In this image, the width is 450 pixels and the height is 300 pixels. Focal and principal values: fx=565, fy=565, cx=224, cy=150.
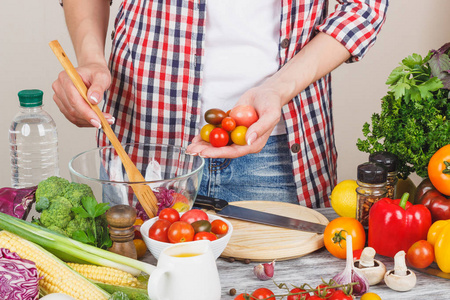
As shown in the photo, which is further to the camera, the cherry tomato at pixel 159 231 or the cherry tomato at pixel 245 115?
the cherry tomato at pixel 245 115

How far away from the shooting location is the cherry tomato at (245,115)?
1.46m

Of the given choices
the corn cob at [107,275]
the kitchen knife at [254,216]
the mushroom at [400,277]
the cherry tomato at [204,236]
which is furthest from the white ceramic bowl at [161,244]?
the mushroom at [400,277]

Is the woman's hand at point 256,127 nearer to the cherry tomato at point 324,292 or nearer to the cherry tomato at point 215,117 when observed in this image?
the cherry tomato at point 215,117

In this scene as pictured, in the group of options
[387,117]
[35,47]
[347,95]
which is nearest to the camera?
[387,117]

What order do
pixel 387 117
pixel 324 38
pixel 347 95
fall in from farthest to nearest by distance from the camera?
pixel 347 95 < pixel 324 38 < pixel 387 117

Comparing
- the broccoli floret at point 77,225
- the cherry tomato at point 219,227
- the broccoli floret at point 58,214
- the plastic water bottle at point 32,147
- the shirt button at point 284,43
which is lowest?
the plastic water bottle at point 32,147

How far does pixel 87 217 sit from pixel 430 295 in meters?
0.70

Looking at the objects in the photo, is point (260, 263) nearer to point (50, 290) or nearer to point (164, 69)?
point (50, 290)

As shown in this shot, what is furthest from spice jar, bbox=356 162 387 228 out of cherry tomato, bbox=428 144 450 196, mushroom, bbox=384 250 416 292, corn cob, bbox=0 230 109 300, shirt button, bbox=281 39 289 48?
corn cob, bbox=0 230 109 300

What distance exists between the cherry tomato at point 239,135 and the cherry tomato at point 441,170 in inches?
18.1

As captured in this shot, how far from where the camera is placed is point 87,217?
3.78 feet

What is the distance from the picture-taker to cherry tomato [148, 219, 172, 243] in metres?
1.14

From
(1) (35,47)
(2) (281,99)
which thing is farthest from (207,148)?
(1) (35,47)

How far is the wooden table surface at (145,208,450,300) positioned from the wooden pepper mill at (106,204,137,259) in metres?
0.12
